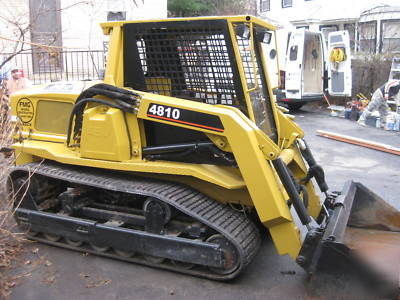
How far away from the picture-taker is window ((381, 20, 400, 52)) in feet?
63.2

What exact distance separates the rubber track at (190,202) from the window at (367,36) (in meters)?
16.5

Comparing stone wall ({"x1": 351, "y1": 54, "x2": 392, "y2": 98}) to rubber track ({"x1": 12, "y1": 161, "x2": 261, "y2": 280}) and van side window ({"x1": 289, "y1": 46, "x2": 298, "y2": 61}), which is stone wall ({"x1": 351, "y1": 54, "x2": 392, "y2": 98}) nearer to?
van side window ({"x1": 289, "y1": 46, "x2": 298, "y2": 61})

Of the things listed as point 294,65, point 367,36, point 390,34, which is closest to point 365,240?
point 294,65

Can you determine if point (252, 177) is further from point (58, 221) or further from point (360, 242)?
point (58, 221)

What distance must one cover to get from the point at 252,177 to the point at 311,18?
21056mm

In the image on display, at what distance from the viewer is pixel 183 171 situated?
4.09 metres

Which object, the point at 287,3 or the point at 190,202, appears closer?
the point at 190,202

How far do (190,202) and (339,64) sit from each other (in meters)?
11.1

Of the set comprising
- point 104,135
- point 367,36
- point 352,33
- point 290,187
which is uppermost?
point 352,33

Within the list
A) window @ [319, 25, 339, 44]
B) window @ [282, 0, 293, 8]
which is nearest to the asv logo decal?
window @ [319, 25, 339, 44]

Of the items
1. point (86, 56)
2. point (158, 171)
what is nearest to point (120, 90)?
point (158, 171)

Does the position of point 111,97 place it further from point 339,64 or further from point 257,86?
point 339,64

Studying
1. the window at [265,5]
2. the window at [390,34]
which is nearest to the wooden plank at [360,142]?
the window at [390,34]

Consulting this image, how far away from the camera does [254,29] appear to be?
4.49m
